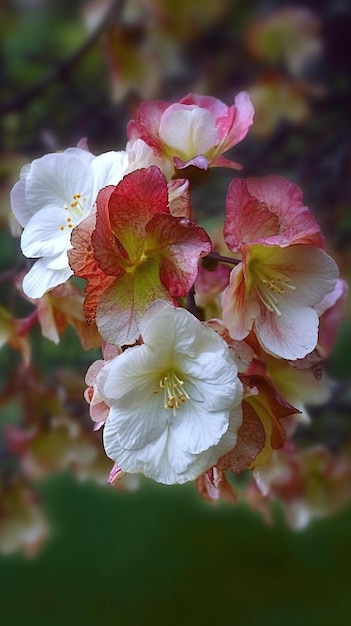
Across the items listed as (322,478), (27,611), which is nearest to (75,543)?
(27,611)

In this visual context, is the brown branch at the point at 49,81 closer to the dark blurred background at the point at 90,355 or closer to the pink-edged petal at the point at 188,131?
the dark blurred background at the point at 90,355

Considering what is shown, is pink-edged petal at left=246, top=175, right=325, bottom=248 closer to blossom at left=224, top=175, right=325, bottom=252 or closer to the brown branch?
blossom at left=224, top=175, right=325, bottom=252

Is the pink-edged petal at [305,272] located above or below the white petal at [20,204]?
below

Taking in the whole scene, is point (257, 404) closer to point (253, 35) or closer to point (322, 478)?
point (322, 478)

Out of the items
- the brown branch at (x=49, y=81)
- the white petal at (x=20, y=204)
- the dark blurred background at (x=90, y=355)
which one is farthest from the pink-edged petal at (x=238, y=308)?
the brown branch at (x=49, y=81)

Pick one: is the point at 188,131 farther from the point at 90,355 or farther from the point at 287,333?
the point at 90,355

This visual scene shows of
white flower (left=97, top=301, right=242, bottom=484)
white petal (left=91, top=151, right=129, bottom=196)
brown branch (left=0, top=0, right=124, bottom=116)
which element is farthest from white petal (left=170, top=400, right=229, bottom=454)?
brown branch (left=0, top=0, right=124, bottom=116)

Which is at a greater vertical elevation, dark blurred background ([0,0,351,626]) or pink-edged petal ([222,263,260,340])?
pink-edged petal ([222,263,260,340])
